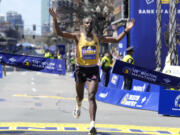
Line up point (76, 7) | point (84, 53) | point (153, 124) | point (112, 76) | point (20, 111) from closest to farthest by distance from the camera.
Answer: point (84, 53) < point (153, 124) < point (20, 111) < point (112, 76) < point (76, 7)

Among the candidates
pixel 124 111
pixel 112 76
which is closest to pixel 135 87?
pixel 112 76

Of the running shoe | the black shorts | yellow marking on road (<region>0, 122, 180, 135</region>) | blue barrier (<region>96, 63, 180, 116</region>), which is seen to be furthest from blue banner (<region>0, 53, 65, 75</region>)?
the running shoe

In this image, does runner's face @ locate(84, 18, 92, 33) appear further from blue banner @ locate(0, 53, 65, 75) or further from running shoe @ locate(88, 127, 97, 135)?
blue banner @ locate(0, 53, 65, 75)

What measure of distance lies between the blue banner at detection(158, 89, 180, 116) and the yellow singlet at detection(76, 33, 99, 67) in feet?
14.3

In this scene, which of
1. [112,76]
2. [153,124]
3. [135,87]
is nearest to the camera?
[153,124]

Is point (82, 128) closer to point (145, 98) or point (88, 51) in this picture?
point (88, 51)

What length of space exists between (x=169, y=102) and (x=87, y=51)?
14.8 feet

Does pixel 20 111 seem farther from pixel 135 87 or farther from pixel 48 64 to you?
pixel 135 87

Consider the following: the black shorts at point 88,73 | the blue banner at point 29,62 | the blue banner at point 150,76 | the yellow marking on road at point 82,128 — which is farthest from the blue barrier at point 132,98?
the black shorts at point 88,73

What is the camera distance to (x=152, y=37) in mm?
28219

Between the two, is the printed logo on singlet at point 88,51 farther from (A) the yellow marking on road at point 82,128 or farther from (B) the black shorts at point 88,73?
(A) the yellow marking on road at point 82,128

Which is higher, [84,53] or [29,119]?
[84,53]

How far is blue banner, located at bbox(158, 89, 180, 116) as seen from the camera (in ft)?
39.5

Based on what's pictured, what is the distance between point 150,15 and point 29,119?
61.1ft
